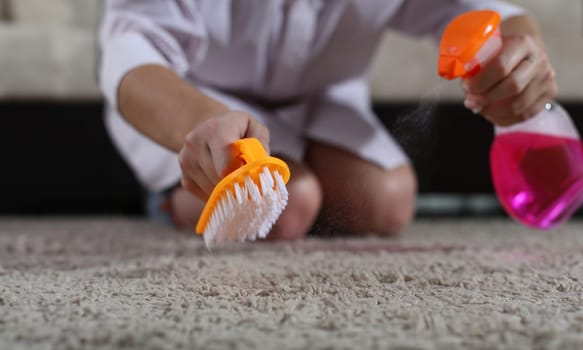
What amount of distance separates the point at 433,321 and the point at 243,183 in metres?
0.15

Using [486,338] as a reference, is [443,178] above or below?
below

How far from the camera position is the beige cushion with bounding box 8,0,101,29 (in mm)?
1331

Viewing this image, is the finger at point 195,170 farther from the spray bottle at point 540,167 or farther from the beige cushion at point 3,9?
the beige cushion at point 3,9

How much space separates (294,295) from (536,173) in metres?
0.36

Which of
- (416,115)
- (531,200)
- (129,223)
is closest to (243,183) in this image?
(416,115)

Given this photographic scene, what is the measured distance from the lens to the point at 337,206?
544 millimetres

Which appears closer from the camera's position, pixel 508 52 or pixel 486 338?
pixel 486 338

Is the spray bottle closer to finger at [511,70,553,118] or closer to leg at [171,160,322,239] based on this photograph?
finger at [511,70,553,118]

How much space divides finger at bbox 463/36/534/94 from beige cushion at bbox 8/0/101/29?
982 mm

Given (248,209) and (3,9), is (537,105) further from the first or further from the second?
(3,9)

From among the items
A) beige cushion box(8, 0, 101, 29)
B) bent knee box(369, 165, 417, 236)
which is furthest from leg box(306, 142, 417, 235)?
beige cushion box(8, 0, 101, 29)

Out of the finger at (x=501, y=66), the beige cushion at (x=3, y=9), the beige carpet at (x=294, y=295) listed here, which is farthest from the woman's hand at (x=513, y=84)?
the beige cushion at (x=3, y=9)

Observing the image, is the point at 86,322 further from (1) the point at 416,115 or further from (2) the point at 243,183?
(1) the point at 416,115

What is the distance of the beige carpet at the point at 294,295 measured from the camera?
33 cm
